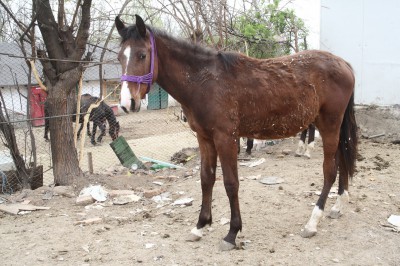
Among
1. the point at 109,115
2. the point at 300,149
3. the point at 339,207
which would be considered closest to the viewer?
the point at 339,207

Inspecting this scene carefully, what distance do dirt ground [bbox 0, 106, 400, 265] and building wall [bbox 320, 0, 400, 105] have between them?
2146 millimetres

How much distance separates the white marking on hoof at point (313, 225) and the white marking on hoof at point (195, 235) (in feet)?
3.53

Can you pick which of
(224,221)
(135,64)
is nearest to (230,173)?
(224,221)

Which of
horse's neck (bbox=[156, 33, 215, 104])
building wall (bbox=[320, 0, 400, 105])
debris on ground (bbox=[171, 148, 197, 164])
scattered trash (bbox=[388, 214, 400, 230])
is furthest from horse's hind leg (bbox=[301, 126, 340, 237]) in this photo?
debris on ground (bbox=[171, 148, 197, 164])

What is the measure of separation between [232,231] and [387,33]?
626cm

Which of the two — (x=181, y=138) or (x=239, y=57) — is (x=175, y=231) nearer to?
(x=239, y=57)

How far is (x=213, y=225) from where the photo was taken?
4.53 meters

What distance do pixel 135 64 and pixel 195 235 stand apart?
1894 millimetres

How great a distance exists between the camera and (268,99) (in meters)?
4.01

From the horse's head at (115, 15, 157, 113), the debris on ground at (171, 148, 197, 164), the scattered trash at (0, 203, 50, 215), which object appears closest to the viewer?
the horse's head at (115, 15, 157, 113)

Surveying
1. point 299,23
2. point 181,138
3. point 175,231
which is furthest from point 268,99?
point 181,138

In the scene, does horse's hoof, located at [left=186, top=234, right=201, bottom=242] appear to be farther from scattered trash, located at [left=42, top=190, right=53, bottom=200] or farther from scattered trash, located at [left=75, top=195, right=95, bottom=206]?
scattered trash, located at [left=42, top=190, right=53, bottom=200]

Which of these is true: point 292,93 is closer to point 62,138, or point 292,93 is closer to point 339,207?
point 339,207

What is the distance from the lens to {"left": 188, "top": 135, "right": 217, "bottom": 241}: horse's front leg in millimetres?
4137
